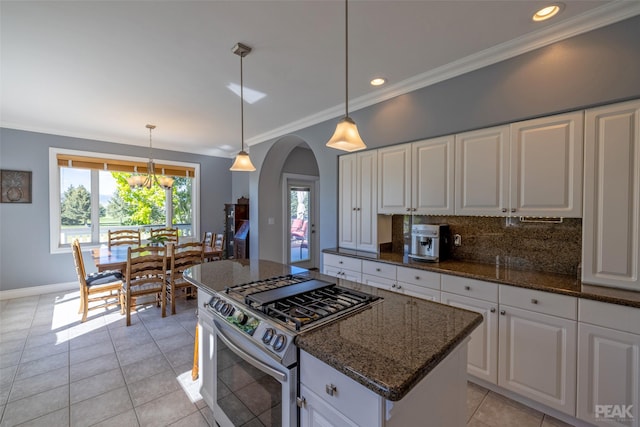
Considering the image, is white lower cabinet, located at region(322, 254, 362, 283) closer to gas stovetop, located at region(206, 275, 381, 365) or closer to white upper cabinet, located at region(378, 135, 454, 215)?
white upper cabinet, located at region(378, 135, 454, 215)

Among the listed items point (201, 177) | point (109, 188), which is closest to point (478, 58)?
point (201, 177)

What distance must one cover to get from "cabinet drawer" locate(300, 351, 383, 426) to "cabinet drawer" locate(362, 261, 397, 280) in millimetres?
1675

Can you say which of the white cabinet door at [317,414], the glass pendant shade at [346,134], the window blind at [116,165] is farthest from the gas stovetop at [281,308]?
the window blind at [116,165]

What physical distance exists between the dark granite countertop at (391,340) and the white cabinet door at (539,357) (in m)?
0.86

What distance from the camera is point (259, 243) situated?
16.3ft

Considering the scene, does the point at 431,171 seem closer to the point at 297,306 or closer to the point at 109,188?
the point at 297,306

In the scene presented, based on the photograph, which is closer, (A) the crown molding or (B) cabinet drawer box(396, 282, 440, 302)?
(A) the crown molding

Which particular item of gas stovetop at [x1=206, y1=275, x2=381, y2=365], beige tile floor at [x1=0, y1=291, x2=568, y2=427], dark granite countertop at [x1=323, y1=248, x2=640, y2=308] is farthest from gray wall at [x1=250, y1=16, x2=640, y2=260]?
beige tile floor at [x1=0, y1=291, x2=568, y2=427]

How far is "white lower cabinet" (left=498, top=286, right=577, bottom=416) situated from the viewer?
1.69 meters

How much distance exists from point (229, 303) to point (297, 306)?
40cm

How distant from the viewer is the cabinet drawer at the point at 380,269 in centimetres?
258

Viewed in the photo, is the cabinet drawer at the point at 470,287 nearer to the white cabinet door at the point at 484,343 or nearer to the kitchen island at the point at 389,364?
the white cabinet door at the point at 484,343

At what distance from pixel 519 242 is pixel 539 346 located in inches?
33.4

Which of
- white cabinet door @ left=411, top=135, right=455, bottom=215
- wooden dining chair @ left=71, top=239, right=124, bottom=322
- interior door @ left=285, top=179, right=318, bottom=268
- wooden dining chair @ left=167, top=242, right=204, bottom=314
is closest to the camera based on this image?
white cabinet door @ left=411, top=135, right=455, bottom=215
